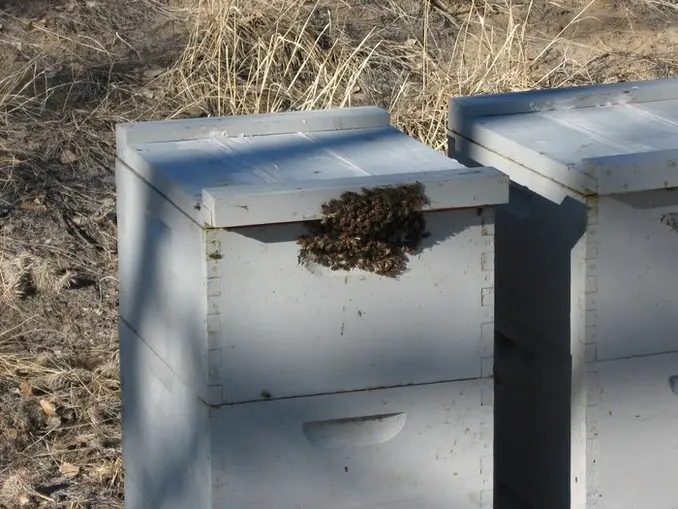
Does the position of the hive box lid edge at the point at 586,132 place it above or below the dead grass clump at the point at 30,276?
above

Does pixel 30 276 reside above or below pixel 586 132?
below

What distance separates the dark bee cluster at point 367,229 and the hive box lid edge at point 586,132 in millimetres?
459

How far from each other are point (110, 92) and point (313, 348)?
4.00 metres

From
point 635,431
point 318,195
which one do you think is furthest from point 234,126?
point 635,431

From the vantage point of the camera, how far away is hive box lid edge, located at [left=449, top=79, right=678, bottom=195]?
9.64 ft

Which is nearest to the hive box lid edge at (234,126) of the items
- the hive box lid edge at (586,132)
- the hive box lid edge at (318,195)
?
the hive box lid edge at (586,132)

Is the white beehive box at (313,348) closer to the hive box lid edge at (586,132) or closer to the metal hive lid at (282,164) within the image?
the metal hive lid at (282,164)

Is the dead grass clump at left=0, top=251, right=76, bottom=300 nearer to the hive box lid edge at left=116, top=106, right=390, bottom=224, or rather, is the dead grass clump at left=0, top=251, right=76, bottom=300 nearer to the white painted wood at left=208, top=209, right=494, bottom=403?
the hive box lid edge at left=116, top=106, right=390, bottom=224

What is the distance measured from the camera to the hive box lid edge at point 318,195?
2.64 meters

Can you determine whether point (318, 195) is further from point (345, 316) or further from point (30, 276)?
point (30, 276)

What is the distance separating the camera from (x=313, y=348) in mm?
2801

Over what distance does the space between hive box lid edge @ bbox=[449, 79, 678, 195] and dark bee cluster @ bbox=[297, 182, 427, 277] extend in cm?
46

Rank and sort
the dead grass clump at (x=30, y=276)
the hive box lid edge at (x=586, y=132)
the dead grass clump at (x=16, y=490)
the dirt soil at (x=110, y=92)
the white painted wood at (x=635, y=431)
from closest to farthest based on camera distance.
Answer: the hive box lid edge at (x=586, y=132) → the white painted wood at (x=635, y=431) → the dead grass clump at (x=16, y=490) → the dirt soil at (x=110, y=92) → the dead grass clump at (x=30, y=276)

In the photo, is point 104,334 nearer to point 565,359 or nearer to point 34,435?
point 34,435
